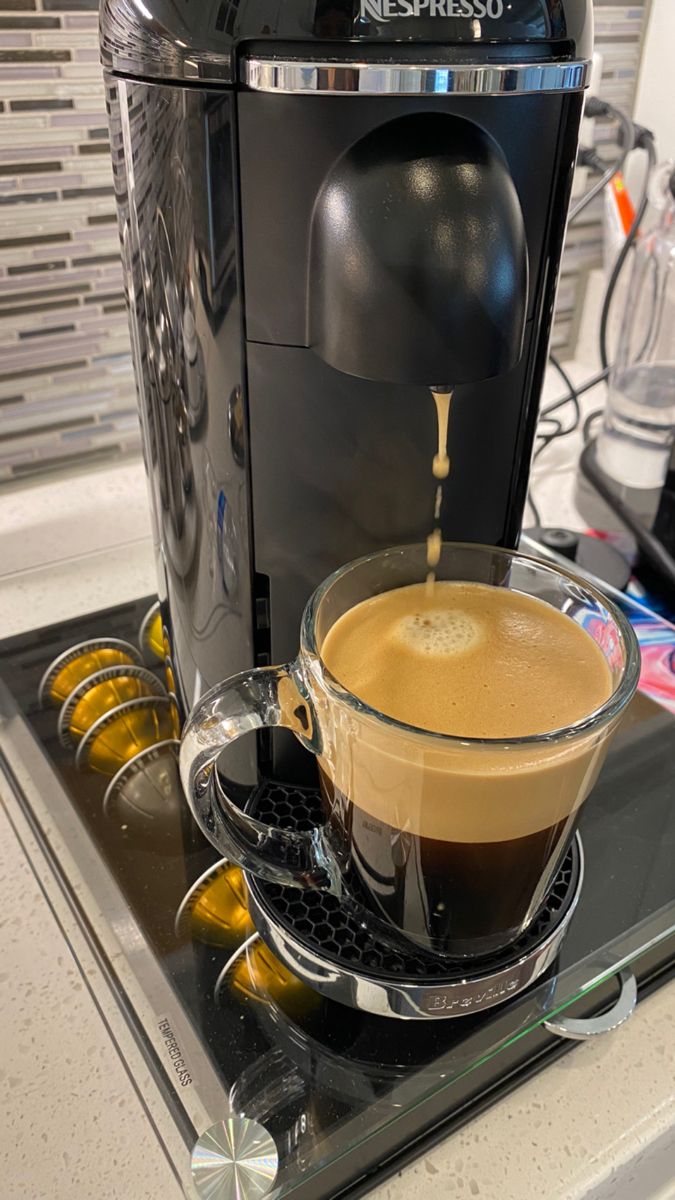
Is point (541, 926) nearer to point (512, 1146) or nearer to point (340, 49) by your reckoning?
point (512, 1146)

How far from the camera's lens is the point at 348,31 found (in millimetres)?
245

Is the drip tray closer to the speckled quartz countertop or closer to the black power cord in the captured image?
the speckled quartz countertop

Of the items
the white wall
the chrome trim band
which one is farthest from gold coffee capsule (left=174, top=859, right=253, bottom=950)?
the white wall

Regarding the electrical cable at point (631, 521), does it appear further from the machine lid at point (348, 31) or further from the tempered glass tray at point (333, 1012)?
the machine lid at point (348, 31)

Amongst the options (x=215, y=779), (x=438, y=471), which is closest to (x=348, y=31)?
(x=438, y=471)

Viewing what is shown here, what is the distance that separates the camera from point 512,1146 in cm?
33

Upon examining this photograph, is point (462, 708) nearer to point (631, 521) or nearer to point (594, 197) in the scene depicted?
point (631, 521)

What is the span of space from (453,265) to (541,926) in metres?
0.24

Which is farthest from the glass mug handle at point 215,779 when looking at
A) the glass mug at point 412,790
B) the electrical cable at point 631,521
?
the electrical cable at point 631,521

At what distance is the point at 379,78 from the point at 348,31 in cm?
1

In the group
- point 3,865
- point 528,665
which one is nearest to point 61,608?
point 3,865

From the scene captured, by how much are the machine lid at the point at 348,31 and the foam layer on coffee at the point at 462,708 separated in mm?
178

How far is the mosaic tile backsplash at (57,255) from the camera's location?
556 millimetres

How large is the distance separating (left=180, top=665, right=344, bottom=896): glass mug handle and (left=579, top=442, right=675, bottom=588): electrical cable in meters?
0.35
